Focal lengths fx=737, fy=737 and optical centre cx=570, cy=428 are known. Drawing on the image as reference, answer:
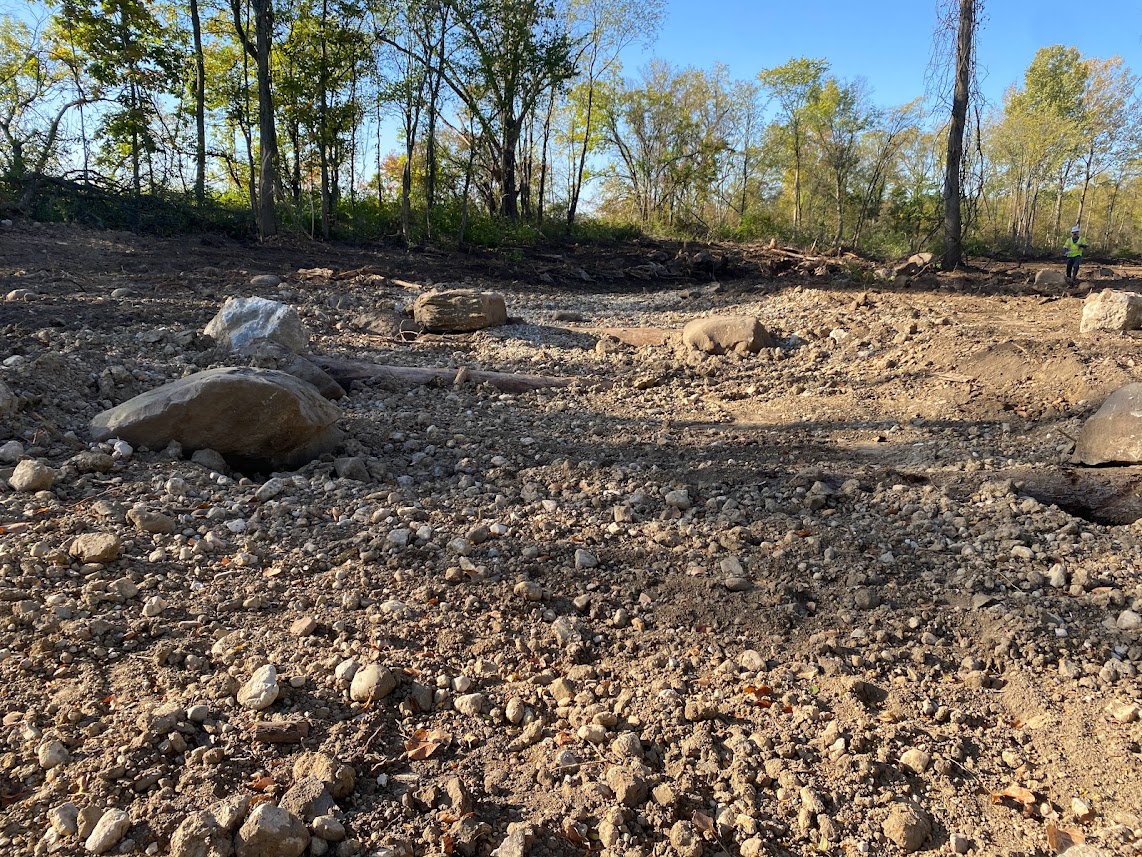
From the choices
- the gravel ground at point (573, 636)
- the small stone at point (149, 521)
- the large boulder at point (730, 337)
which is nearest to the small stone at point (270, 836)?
the gravel ground at point (573, 636)

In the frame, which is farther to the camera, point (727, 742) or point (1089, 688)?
point (1089, 688)

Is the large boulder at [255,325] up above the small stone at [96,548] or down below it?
above

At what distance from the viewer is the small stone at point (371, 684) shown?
6.61 feet

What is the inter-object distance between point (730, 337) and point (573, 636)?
16.3ft

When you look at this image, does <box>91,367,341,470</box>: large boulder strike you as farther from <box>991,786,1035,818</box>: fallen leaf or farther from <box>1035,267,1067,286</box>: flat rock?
<box>1035,267,1067,286</box>: flat rock

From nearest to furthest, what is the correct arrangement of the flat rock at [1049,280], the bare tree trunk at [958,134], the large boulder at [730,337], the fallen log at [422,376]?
the fallen log at [422,376], the large boulder at [730,337], the flat rock at [1049,280], the bare tree trunk at [958,134]

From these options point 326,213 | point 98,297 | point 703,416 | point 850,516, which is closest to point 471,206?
point 326,213

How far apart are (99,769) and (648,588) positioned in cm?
169

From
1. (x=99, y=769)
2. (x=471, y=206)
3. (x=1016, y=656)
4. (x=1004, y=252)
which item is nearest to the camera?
(x=99, y=769)

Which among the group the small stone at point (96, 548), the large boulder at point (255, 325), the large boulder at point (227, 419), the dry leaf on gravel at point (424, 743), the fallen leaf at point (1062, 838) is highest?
the large boulder at point (255, 325)

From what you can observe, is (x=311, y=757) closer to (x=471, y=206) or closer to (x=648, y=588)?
(x=648, y=588)

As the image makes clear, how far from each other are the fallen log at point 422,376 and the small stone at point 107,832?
13.3 ft

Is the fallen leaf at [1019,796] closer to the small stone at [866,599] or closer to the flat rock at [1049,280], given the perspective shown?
the small stone at [866,599]

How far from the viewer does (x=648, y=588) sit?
8.75 ft
